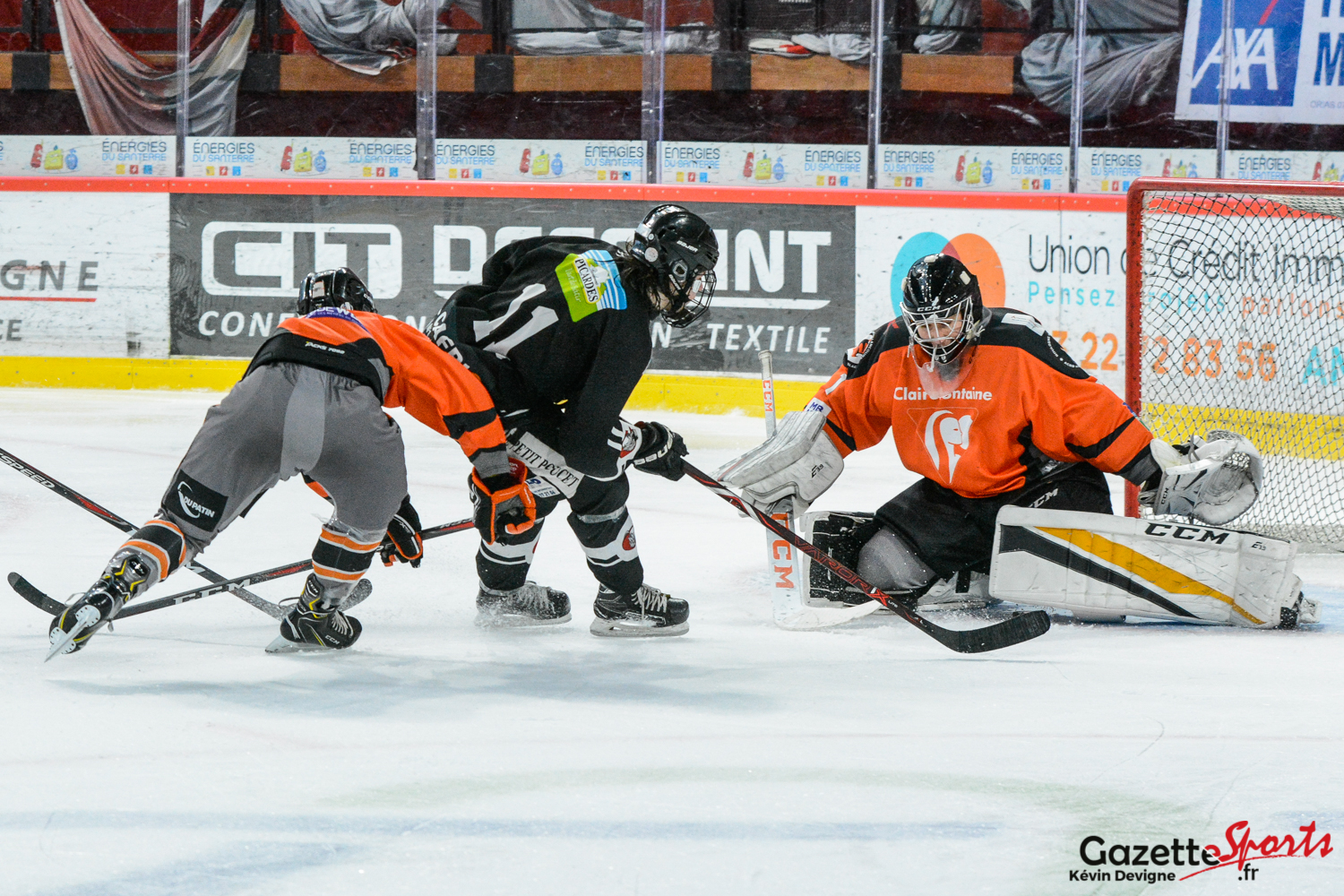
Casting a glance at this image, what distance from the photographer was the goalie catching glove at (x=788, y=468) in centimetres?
337

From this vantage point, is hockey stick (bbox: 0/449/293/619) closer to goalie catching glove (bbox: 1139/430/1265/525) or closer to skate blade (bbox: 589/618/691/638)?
skate blade (bbox: 589/618/691/638)

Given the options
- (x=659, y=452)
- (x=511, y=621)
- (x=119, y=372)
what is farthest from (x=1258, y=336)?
(x=119, y=372)

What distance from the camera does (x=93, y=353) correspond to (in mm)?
7055

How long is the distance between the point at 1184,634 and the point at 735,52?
444 centimetres

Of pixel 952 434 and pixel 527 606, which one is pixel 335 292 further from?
pixel 952 434

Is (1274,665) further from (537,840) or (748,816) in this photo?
(537,840)

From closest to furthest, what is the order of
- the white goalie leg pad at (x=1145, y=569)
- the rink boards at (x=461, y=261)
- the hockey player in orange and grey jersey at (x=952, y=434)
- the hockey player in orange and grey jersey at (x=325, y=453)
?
the hockey player in orange and grey jersey at (x=325, y=453) → the white goalie leg pad at (x=1145, y=569) → the hockey player in orange and grey jersey at (x=952, y=434) → the rink boards at (x=461, y=261)

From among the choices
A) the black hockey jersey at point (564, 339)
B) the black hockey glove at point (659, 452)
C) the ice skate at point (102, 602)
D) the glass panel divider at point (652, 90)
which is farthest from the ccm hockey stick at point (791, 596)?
the glass panel divider at point (652, 90)

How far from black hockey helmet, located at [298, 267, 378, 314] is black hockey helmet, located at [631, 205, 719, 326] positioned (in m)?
0.99

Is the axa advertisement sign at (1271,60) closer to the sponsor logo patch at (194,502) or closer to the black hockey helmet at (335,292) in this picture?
the black hockey helmet at (335,292)

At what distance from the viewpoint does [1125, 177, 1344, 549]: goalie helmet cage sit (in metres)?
4.57

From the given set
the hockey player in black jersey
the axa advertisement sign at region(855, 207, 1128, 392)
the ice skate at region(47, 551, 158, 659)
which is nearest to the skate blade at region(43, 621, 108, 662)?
the ice skate at region(47, 551, 158, 659)

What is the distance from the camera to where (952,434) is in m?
3.36

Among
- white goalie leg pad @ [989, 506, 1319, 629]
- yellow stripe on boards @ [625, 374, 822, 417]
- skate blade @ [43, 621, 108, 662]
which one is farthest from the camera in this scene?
yellow stripe on boards @ [625, 374, 822, 417]
